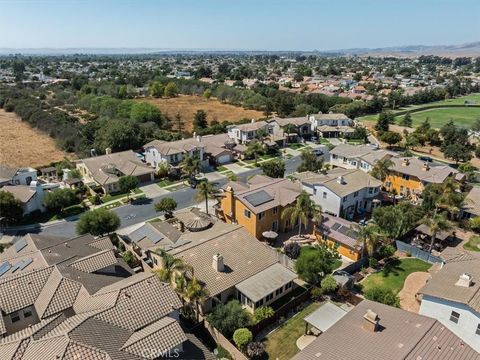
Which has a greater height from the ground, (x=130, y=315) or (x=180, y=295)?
(x=130, y=315)

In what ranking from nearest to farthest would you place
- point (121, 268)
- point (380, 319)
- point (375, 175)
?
1. point (380, 319)
2. point (121, 268)
3. point (375, 175)

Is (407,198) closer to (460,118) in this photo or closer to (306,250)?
(306,250)

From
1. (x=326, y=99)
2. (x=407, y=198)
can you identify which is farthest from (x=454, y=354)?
(x=326, y=99)

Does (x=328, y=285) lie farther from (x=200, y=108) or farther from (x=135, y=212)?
(x=200, y=108)

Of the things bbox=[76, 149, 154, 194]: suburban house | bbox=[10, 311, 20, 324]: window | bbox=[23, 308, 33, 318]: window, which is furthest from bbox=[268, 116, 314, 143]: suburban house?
bbox=[10, 311, 20, 324]: window

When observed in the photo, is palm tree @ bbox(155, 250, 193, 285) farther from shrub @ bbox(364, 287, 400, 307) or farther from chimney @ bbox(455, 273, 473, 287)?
chimney @ bbox(455, 273, 473, 287)

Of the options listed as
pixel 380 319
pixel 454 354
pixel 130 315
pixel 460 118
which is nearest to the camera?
pixel 454 354

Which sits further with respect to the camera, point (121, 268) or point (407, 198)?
point (407, 198)

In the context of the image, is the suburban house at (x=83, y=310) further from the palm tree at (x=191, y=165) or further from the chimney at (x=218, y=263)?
the palm tree at (x=191, y=165)
